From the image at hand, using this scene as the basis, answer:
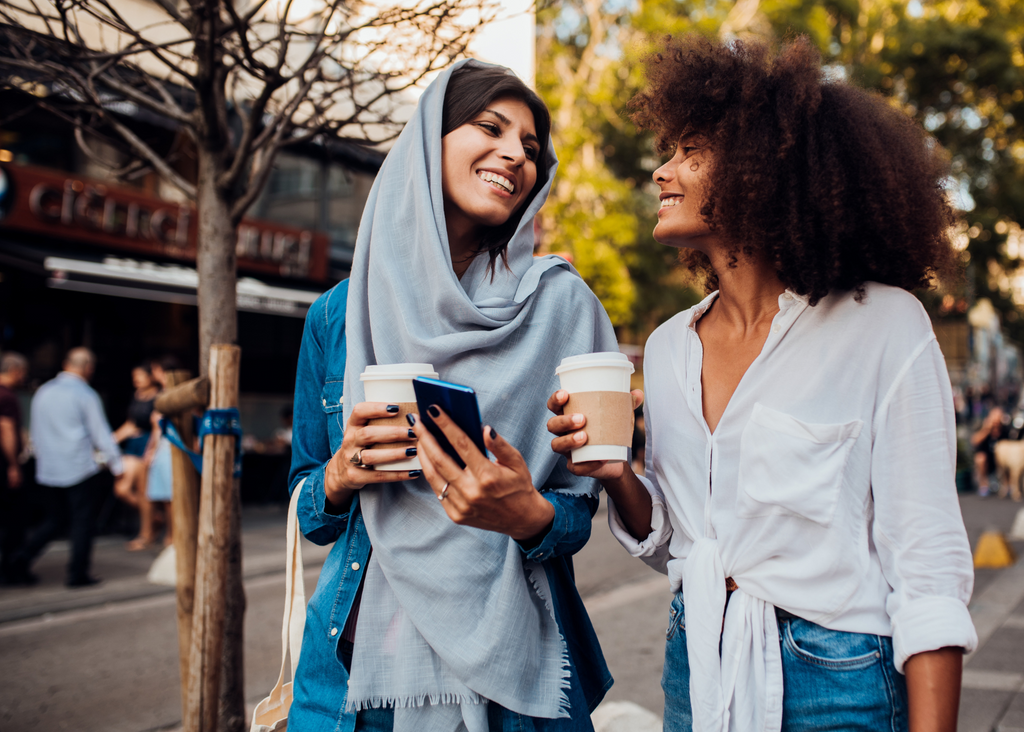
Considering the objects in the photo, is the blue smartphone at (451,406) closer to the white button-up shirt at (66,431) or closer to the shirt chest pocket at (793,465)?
the shirt chest pocket at (793,465)

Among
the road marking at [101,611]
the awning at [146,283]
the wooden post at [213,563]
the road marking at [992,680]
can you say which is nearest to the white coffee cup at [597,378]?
the wooden post at [213,563]

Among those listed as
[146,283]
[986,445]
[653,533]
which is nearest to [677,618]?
[653,533]

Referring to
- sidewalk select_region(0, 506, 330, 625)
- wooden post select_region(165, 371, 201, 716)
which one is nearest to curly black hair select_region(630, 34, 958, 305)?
wooden post select_region(165, 371, 201, 716)

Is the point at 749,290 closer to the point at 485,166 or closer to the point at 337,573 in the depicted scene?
the point at 485,166

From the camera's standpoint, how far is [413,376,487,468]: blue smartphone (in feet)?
3.85

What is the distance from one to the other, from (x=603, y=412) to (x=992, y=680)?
462cm

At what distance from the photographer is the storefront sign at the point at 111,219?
8.55 metres

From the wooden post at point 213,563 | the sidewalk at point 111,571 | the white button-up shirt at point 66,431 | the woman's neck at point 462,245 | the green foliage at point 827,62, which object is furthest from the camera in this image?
the green foliage at point 827,62

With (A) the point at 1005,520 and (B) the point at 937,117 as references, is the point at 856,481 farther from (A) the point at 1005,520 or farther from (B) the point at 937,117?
(B) the point at 937,117

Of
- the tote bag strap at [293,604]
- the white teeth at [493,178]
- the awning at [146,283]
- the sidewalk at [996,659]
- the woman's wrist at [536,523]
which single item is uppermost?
the awning at [146,283]

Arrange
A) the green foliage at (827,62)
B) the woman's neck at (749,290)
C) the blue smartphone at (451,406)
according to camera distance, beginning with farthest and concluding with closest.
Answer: the green foliage at (827,62)
the woman's neck at (749,290)
the blue smartphone at (451,406)

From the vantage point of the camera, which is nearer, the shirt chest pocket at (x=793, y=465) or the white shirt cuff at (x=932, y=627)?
the white shirt cuff at (x=932, y=627)

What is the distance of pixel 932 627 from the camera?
4.29ft

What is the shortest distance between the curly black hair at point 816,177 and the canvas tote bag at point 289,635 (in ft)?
3.93
